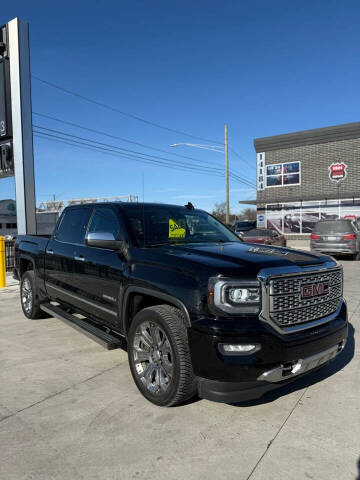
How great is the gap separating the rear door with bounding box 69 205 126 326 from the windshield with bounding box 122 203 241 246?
0.65ft

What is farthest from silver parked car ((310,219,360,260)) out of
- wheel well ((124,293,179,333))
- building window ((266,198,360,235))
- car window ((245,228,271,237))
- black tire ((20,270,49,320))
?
wheel well ((124,293,179,333))

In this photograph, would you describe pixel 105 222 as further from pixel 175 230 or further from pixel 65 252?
pixel 65 252

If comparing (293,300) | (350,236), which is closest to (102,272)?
(293,300)

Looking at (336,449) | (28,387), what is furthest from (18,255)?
(336,449)

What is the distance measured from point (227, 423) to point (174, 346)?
742mm

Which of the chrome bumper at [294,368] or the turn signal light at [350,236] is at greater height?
the turn signal light at [350,236]

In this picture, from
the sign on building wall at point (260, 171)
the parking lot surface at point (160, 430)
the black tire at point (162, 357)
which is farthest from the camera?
the sign on building wall at point (260, 171)

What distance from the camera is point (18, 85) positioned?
9.70m

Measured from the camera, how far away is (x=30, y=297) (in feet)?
20.0

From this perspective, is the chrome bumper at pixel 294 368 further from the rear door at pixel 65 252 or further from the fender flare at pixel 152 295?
the rear door at pixel 65 252

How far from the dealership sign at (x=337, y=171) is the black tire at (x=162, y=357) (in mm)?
24275

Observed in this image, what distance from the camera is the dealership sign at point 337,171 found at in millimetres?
24375

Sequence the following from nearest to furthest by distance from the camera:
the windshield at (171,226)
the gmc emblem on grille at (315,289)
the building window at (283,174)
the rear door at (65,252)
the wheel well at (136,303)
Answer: the gmc emblem on grille at (315,289)
the wheel well at (136,303)
the windshield at (171,226)
the rear door at (65,252)
the building window at (283,174)

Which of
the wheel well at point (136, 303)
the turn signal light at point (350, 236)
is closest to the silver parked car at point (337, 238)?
the turn signal light at point (350, 236)
